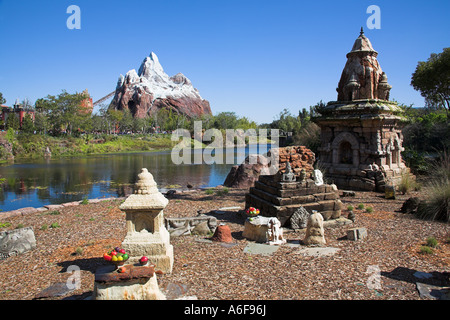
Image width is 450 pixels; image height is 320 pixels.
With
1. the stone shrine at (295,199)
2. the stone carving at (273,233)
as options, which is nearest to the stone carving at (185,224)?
the stone carving at (273,233)

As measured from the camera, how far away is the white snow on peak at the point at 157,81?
101 meters

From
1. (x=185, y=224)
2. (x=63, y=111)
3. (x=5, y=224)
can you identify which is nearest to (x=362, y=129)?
(x=185, y=224)

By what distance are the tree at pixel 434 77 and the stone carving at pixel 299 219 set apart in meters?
22.5

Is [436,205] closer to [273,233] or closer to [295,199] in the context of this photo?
[295,199]

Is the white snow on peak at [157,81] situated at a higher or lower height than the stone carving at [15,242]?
higher

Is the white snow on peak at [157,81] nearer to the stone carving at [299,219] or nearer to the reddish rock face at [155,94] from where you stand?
the reddish rock face at [155,94]

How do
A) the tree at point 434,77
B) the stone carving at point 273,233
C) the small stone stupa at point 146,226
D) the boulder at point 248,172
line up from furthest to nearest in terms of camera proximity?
the tree at point 434,77 → the boulder at point 248,172 → the stone carving at point 273,233 → the small stone stupa at point 146,226

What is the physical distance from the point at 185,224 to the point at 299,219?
294cm

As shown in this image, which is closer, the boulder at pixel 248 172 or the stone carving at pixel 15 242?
the stone carving at pixel 15 242

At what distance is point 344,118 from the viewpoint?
1384 centimetres

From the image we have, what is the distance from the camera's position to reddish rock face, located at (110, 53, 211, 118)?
312ft
